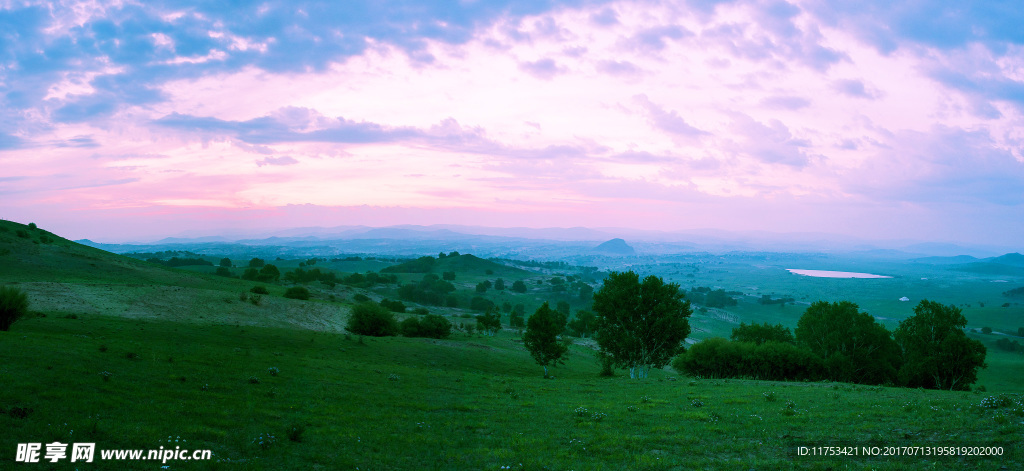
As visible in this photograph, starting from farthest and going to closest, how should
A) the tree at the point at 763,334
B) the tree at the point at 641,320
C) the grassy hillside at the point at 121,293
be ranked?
the tree at the point at 763,334 → the tree at the point at 641,320 → the grassy hillside at the point at 121,293

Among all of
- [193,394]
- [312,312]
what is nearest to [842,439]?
[193,394]

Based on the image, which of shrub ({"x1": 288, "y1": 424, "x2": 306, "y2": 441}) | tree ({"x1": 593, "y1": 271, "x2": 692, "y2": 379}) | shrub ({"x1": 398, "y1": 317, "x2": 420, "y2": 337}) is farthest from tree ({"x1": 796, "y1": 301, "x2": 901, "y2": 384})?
shrub ({"x1": 288, "y1": 424, "x2": 306, "y2": 441})

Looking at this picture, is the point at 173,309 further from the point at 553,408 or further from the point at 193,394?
the point at 553,408

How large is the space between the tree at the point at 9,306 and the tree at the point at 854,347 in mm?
73284

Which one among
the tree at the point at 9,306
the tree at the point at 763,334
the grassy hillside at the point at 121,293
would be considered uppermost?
the tree at the point at 9,306

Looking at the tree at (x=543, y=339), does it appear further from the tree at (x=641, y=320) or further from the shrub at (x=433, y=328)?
the shrub at (x=433, y=328)

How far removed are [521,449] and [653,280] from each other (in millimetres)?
38568

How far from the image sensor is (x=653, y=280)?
5069 cm

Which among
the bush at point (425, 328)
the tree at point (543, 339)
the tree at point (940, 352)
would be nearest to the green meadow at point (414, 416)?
the tree at point (543, 339)

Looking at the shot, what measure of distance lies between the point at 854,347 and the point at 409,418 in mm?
62069

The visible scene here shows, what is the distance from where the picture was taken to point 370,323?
6481cm

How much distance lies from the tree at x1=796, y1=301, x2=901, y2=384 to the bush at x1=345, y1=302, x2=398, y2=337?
5474cm

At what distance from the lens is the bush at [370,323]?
64250 millimetres

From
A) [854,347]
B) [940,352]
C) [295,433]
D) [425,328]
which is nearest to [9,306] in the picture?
[295,433]
